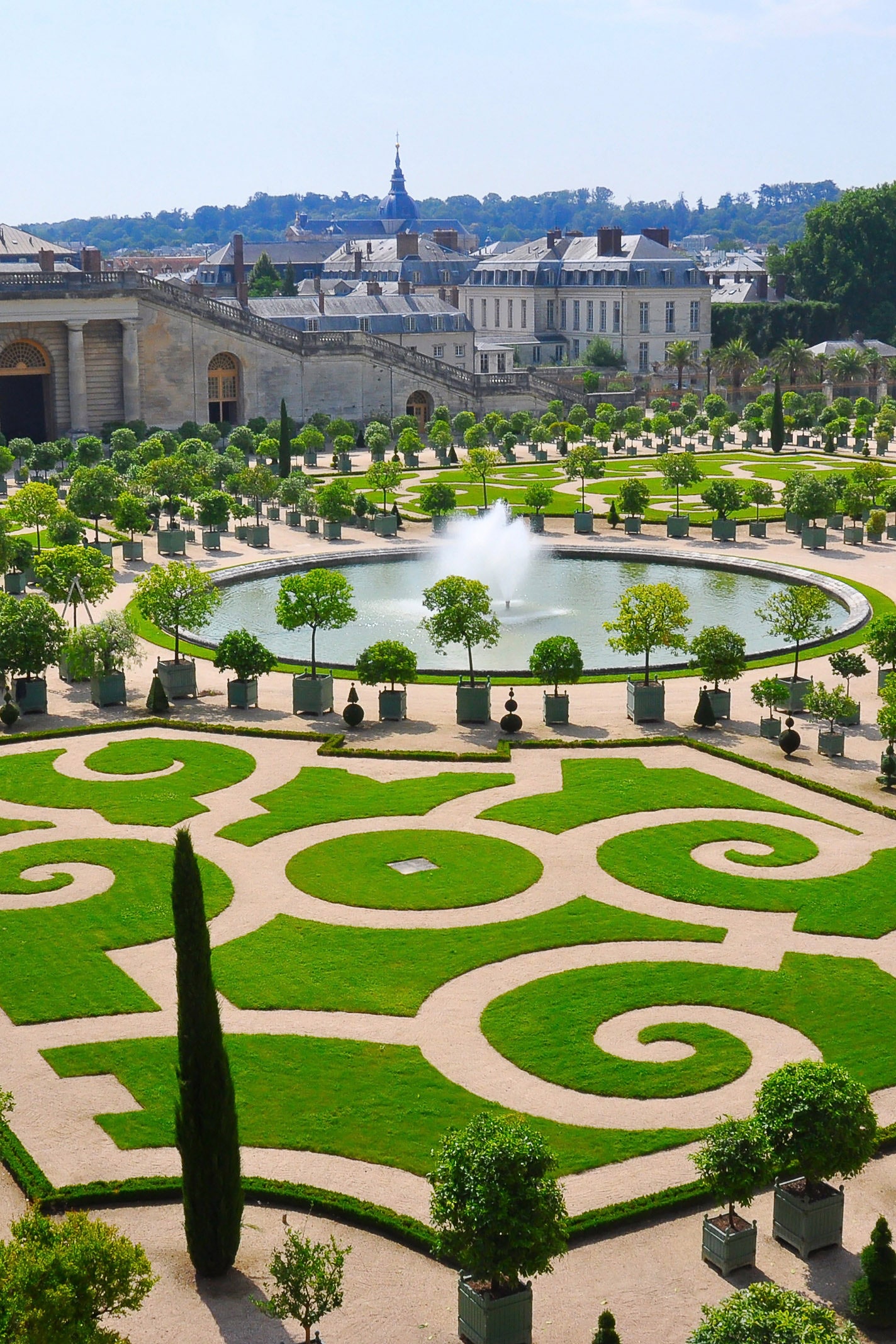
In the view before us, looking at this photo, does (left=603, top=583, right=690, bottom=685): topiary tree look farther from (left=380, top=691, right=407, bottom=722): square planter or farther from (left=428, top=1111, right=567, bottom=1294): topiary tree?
(left=428, top=1111, right=567, bottom=1294): topiary tree

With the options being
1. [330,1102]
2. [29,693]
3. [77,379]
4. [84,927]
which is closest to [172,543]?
[29,693]

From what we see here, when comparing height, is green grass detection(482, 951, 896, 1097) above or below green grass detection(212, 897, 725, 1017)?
below

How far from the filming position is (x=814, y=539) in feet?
240

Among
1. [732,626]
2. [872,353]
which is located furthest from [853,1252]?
[872,353]

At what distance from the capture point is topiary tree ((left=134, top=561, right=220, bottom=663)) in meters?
50.0

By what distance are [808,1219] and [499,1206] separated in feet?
15.0

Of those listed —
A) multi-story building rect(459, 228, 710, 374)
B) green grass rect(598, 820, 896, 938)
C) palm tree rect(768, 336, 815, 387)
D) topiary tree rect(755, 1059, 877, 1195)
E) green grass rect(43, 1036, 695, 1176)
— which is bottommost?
green grass rect(43, 1036, 695, 1176)

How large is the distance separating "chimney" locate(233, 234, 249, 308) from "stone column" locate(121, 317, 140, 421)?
1638 cm

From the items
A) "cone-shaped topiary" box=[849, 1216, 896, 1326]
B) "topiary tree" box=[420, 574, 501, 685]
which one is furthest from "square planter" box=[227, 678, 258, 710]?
"cone-shaped topiary" box=[849, 1216, 896, 1326]

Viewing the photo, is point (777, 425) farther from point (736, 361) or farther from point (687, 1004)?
point (687, 1004)

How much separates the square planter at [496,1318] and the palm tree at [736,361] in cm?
11661

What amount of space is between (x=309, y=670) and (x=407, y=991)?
2290 cm

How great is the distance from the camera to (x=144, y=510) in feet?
236

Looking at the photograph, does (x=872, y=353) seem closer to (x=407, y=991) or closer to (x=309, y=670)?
(x=309, y=670)
